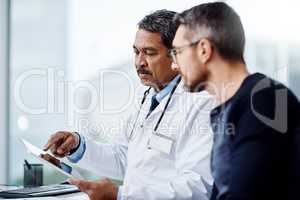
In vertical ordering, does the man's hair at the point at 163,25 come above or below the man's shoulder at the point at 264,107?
above

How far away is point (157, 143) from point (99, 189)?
27 centimetres

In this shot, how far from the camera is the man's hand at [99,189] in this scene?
1.27 meters

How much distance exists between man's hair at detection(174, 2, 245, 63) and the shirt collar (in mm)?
484

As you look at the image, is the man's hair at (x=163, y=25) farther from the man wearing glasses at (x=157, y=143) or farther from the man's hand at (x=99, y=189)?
Result: the man's hand at (x=99, y=189)

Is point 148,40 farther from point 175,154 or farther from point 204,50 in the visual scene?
point 204,50

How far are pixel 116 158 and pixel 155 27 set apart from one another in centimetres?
61

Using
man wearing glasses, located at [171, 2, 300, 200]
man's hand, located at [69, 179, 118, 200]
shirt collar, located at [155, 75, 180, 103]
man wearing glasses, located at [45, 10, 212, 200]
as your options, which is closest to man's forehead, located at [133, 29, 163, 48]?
man wearing glasses, located at [45, 10, 212, 200]

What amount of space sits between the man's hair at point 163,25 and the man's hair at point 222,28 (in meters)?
0.46

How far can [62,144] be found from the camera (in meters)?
1.80

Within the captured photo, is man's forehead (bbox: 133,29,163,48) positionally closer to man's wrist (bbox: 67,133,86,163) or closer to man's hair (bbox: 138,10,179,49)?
man's hair (bbox: 138,10,179,49)

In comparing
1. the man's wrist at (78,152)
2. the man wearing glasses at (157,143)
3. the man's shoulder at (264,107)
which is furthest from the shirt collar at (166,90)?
the man's shoulder at (264,107)

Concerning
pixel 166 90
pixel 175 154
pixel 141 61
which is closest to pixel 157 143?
pixel 175 154

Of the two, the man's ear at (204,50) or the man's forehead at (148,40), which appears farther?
the man's forehead at (148,40)

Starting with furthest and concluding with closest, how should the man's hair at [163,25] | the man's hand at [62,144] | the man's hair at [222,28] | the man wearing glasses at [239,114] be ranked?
the man's hand at [62,144] → the man's hair at [163,25] → the man's hair at [222,28] → the man wearing glasses at [239,114]
